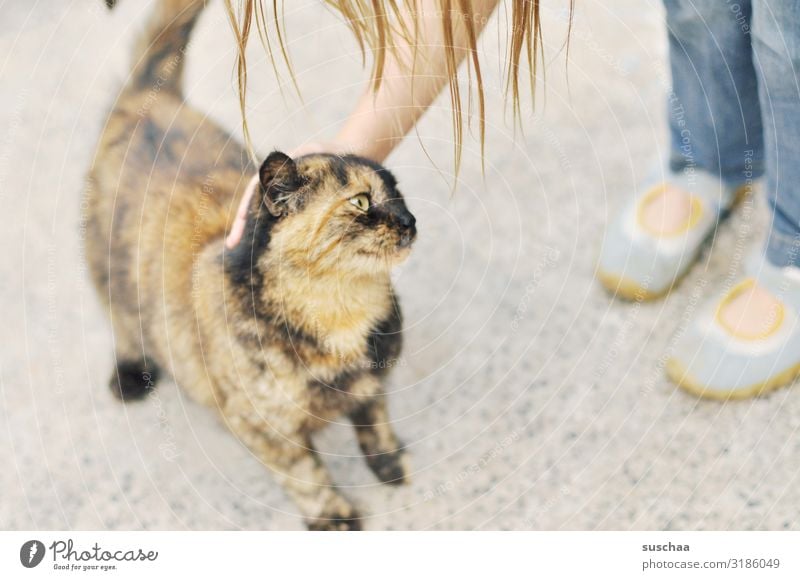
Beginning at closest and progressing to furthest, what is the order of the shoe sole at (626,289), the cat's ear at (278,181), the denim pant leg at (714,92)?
1. the cat's ear at (278,181)
2. the denim pant leg at (714,92)
3. the shoe sole at (626,289)

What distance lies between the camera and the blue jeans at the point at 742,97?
61 centimetres

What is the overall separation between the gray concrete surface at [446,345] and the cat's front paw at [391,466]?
11 mm

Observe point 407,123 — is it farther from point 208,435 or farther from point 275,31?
point 208,435

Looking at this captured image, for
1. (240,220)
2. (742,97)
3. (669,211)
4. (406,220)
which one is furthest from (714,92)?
(240,220)

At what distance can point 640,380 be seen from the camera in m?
0.72

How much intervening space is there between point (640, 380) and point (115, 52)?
60 centimetres

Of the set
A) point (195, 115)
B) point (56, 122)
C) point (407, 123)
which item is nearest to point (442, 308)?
point (407, 123)

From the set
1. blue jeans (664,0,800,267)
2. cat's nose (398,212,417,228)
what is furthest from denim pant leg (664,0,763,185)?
cat's nose (398,212,417,228)

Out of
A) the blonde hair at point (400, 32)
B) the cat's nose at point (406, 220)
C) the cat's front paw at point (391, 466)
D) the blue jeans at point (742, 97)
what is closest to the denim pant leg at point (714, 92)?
the blue jeans at point (742, 97)

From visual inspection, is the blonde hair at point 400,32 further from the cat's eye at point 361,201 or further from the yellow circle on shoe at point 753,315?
the yellow circle on shoe at point 753,315

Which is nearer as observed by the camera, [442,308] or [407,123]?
[407,123]

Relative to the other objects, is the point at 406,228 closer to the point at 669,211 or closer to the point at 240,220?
the point at 240,220

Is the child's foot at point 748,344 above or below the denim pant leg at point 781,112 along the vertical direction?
below

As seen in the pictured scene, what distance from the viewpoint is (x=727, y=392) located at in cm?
72
